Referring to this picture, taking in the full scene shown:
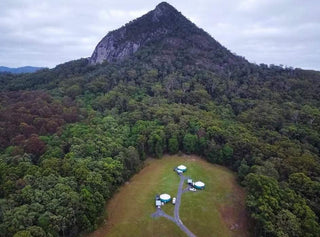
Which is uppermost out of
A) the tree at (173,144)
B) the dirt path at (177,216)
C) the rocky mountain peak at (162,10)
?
the rocky mountain peak at (162,10)

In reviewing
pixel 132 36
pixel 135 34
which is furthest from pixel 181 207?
pixel 135 34

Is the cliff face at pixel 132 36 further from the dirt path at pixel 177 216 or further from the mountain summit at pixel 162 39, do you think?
the dirt path at pixel 177 216

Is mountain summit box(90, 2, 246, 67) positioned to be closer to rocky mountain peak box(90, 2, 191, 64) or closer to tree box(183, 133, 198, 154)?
rocky mountain peak box(90, 2, 191, 64)

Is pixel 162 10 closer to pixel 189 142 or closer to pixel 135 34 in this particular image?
pixel 135 34

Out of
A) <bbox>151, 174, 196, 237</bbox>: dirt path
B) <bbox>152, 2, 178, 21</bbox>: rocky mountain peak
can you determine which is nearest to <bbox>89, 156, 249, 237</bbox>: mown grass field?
<bbox>151, 174, 196, 237</bbox>: dirt path

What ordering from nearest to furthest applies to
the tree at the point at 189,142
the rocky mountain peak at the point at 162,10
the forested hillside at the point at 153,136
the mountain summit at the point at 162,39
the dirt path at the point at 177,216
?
1. the forested hillside at the point at 153,136
2. the dirt path at the point at 177,216
3. the tree at the point at 189,142
4. the mountain summit at the point at 162,39
5. the rocky mountain peak at the point at 162,10

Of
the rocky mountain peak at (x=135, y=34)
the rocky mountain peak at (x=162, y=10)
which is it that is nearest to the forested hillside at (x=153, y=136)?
the rocky mountain peak at (x=135, y=34)
